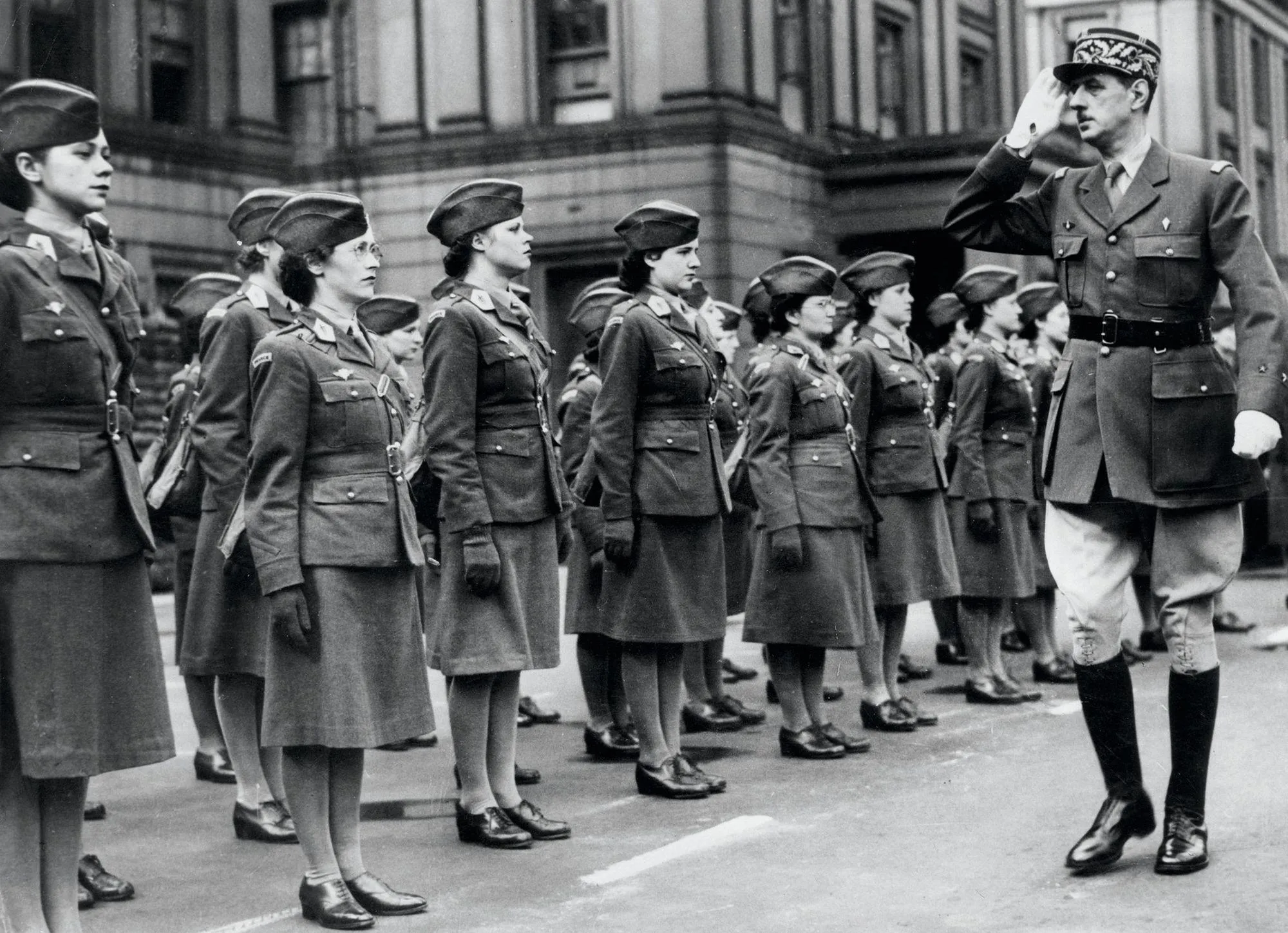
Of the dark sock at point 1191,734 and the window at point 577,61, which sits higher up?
the window at point 577,61

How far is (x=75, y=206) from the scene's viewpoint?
15.8 ft

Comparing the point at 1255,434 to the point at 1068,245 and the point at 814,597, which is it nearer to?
the point at 1068,245


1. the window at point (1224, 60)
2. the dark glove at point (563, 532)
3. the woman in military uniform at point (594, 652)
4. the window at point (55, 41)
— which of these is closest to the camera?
the dark glove at point (563, 532)

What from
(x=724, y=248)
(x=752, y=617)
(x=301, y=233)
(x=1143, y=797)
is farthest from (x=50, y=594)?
(x=724, y=248)

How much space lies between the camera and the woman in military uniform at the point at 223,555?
646 centimetres

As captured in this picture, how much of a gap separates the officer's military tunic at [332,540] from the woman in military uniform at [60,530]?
377mm

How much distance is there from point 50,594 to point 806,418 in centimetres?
398

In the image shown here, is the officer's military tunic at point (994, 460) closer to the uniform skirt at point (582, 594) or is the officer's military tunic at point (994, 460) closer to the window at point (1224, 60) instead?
the uniform skirt at point (582, 594)

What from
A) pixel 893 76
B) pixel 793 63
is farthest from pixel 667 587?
pixel 893 76

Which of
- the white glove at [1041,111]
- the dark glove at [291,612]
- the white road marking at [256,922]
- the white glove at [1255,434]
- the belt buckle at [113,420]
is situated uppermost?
the white glove at [1041,111]

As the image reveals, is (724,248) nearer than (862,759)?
No

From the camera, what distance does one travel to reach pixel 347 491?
518 cm

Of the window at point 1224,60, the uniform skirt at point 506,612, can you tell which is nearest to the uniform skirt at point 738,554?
the uniform skirt at point 506,612

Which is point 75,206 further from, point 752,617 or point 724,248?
point 724,248
